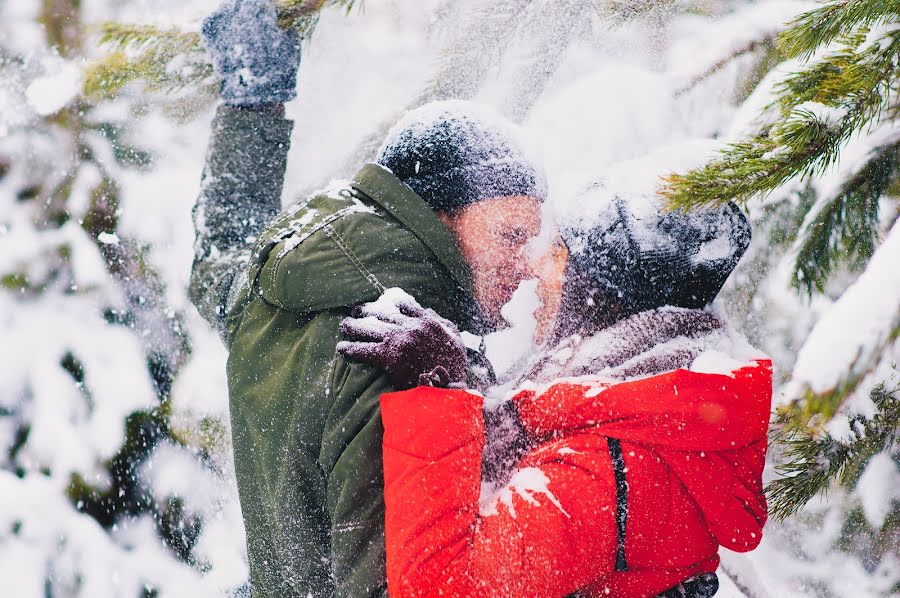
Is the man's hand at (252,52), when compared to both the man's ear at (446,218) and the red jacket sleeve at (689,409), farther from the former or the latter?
the red jacket sleeve at (689,409)

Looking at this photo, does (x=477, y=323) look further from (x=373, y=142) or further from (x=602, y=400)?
(x=373, y=142)

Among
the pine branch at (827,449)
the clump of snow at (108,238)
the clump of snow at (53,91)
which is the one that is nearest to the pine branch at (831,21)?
the pine branch at (827,449)

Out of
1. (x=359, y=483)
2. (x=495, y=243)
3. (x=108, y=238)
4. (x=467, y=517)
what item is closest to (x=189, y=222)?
(x=108, y=238)

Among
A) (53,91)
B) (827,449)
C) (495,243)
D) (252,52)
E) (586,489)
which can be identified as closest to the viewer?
(827,449)

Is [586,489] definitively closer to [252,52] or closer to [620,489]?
[620,489]

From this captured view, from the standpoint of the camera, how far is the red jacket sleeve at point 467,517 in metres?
1.18

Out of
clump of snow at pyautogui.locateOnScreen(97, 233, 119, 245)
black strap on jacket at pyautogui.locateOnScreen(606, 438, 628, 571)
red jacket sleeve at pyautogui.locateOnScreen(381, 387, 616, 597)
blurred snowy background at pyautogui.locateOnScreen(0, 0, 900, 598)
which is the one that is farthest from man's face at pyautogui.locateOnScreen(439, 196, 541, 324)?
clump of snow at pyautogui.locateOnScreen(97, 233, 119, 245)

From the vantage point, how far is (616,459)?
1238 millimetres

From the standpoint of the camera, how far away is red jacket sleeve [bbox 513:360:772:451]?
1.24 m

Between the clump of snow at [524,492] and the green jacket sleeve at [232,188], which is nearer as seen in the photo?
the clump of snow at [524,492]

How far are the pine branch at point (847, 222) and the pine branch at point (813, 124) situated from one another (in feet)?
0.71

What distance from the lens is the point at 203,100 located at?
2.47 m

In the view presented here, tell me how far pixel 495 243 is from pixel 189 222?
2.80 m

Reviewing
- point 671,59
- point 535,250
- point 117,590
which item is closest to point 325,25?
point 671,59
